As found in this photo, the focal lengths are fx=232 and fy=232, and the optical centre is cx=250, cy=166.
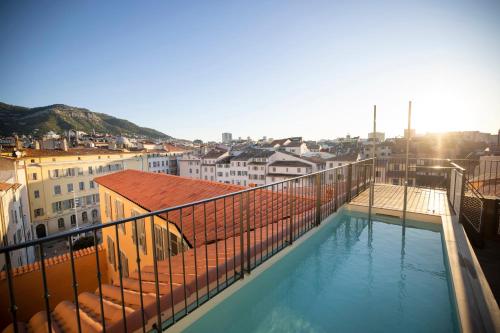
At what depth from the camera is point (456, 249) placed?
3.82m

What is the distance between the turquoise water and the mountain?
104 meters

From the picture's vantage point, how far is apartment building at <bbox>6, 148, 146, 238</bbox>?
29.0 metres

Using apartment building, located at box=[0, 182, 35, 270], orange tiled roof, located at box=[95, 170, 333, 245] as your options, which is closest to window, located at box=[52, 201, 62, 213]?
apartment building, located at box=[0, 182, 35, 270]

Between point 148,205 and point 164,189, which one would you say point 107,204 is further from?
point 148,205

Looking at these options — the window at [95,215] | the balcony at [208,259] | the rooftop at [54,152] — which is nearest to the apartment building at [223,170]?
the rooftop at [54,152]

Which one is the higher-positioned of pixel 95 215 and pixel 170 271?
pixel 170 271

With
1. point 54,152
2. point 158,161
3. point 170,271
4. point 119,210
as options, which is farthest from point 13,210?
point 158,161

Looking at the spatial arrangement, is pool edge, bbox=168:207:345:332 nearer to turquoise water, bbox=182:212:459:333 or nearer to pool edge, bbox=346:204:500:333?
turquoise water, bbox=182:212:459:333

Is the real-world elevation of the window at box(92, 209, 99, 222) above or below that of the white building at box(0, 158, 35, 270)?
below

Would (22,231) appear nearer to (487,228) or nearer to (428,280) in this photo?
(428,280)

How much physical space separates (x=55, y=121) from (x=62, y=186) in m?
76.5

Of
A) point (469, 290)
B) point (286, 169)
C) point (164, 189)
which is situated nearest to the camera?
point (469, 290)

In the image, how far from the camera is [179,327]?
243 centimetres

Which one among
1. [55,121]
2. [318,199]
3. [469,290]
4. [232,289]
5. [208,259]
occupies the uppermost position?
[55,121]
